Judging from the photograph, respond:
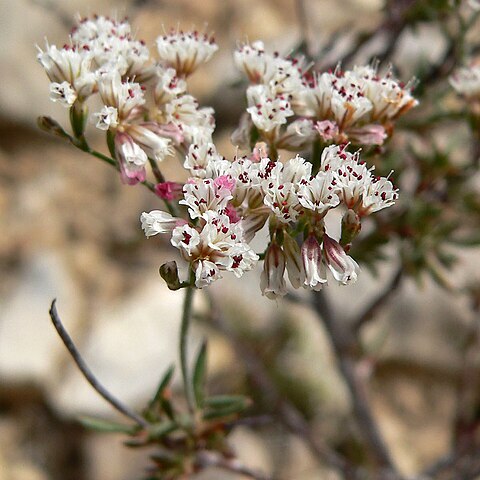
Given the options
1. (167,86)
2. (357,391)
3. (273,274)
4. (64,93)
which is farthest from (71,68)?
(357,391)

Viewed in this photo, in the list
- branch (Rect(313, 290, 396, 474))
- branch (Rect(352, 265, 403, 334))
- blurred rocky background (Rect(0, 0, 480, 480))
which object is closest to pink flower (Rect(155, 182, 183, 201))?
branch (Rect(352, 265, 403, 334))

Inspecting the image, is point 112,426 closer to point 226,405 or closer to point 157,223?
point 226,405

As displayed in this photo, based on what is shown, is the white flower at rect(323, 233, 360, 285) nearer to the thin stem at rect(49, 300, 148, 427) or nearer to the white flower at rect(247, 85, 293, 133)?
the white flower at rect(247, 85, 293, 133)

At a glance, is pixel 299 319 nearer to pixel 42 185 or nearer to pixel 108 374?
pixel 108 374

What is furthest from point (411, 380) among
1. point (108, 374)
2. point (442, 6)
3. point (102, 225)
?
point (442, 6)

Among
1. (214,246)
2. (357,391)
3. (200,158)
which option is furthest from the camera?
(357,391)

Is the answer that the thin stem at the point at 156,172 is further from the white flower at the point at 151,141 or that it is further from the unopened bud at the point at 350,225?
the unopened bud at the point at 350,225

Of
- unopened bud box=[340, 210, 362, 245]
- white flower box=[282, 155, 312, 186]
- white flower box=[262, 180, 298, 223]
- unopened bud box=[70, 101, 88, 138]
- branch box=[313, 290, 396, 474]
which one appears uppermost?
unopened bud box=[70, 101, 88, 138]
